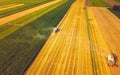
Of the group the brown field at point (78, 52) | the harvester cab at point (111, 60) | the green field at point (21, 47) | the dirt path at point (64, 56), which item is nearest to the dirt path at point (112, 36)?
the brown field at point (78, 52)

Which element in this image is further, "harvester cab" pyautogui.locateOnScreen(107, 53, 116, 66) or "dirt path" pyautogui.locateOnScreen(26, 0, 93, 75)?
"harvester cab" pyautogui.locateOnScreen(107, 53, 116, 66)

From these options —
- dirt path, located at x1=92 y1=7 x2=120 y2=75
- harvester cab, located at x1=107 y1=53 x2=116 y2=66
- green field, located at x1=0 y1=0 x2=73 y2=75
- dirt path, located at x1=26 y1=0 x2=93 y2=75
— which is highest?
green field, located at x1=0 y1=0 x2=73 y2=75

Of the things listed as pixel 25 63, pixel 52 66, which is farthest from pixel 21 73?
pixel 52 66

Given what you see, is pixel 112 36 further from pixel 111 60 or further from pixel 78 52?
pixel 111 60

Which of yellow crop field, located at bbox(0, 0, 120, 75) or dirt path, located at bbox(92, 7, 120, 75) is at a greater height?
yellow crop field, located at bbox(0, 0, 120, 75)

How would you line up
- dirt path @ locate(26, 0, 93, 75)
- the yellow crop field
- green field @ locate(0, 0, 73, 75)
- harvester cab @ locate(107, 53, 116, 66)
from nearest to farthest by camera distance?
dirt path @ locate(26, 0, 93, 75), the yellow crop field, green field @ locate(0, 0, 73, 75), harvester cab @ locate(107, 53, 116, 66)

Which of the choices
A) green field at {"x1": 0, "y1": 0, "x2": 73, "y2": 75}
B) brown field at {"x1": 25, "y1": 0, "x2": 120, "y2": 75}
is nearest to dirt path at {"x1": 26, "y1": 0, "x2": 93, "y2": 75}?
brown field at {"x1": 25, "y1": 0, "x2": 120, "y2": 75}

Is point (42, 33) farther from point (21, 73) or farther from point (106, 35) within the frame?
point (21, 73)

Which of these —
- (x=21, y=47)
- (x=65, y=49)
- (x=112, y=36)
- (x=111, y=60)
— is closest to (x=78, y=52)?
(x=65, y=49)

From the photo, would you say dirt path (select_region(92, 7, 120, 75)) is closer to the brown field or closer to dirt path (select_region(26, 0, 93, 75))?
the brown field
